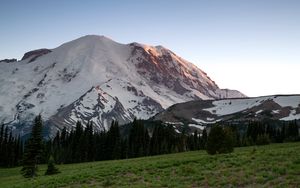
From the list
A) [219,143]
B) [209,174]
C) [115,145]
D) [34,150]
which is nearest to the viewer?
[209,174]

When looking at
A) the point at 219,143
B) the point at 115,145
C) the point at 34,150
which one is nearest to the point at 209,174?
the point at 219,143

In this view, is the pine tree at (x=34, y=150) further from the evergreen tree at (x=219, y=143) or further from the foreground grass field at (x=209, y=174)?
the foreground grass field at (x=209, y=174)

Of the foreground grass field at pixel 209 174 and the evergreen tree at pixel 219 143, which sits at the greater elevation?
the evergreen tree at pixel 219 143

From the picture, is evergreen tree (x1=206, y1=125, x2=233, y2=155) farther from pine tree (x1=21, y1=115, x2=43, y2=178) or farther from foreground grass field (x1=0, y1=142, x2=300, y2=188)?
foreground grass field (x1=0, y1=142, x2=300, y2=188)

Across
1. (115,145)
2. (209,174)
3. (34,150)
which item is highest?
(115,145)

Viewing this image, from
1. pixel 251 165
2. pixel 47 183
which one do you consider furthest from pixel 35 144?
pixel 251 165

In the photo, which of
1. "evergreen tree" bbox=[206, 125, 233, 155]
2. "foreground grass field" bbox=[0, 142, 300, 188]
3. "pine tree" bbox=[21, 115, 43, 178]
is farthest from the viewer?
"evergreen tree" bbox=[206, 125, 233, 155]

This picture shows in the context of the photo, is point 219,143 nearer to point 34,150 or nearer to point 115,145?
point 34,150

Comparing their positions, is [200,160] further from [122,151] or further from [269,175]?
[122,151]

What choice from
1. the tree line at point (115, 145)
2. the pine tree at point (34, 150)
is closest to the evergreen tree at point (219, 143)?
the pine tree at point (34, 150)

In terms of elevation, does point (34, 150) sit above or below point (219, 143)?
below

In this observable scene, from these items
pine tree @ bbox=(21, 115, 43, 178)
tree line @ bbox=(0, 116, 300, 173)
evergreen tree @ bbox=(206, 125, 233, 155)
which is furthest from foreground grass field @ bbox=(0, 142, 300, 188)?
tree line @ bbox=(0, 116, 300, 173)

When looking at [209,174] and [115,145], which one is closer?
[209,174]

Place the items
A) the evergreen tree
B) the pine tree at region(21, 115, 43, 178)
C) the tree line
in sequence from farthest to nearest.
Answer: the tree line
the evergreen tree
the pine tree at region(21, 115, 43, 178)
